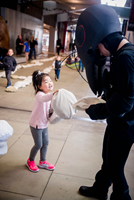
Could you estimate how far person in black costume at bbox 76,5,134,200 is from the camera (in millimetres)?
1173

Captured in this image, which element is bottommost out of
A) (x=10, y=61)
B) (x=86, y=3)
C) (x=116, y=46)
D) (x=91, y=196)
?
(x=91, y=196)

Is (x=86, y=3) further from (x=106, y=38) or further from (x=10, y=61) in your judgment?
(x=106, y=38)

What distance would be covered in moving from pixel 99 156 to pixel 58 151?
0.64 m

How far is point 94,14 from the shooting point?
4.33ft

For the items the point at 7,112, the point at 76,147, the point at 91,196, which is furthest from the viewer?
the point at 7,112

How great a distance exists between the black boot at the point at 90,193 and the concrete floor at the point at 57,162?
6 centimetres

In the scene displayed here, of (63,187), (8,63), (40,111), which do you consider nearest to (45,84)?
(40,111)

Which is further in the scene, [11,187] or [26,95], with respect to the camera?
[26,95]

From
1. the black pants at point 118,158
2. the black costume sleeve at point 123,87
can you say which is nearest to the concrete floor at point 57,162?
the black pants at point 118,158

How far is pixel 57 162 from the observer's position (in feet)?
8.64

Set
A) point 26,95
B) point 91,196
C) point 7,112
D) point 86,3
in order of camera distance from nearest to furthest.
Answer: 1. point 91,196
2. point 7,112
3. point 26,95
4. point 86,3

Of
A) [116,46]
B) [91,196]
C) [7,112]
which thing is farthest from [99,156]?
[7,112]

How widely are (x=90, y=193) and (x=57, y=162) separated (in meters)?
0.73

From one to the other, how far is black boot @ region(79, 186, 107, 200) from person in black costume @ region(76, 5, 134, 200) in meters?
0.45
